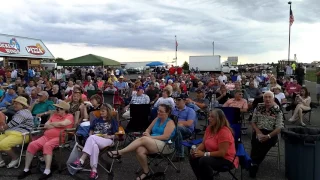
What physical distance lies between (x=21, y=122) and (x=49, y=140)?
797mm

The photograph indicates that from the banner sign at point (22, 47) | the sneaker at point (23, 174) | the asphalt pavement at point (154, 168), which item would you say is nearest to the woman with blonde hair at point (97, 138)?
the asphalt pavement at point (154, 168)

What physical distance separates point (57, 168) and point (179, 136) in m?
2.07

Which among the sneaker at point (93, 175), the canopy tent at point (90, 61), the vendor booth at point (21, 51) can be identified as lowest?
the sneaker at point (93, 175)

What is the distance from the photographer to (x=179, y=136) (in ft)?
16.9

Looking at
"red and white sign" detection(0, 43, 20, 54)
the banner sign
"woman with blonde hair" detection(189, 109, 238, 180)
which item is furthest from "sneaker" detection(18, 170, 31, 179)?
"red and white sign" detection(0, 43, 20, 54)

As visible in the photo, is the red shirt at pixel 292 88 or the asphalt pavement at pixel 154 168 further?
the red shirt at pixel 292 88

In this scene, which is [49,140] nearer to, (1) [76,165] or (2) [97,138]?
(1) [76,165]

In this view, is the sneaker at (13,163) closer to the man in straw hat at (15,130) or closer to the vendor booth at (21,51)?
the man in straw hat at (15,130)

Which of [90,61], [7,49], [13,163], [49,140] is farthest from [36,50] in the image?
[49,140]

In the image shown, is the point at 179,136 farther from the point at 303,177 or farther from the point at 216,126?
the point at 303,177

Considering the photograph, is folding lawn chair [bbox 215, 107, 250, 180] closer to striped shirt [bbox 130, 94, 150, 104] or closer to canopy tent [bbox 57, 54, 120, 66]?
striped shirt [bbox 130, 94, 150, 104]

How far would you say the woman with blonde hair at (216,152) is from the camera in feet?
12.6

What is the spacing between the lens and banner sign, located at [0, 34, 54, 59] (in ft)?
84.1

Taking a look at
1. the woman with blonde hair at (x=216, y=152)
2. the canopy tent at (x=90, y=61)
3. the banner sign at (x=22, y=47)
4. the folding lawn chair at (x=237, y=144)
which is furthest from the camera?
the banner sign at (x=22, y=47)
